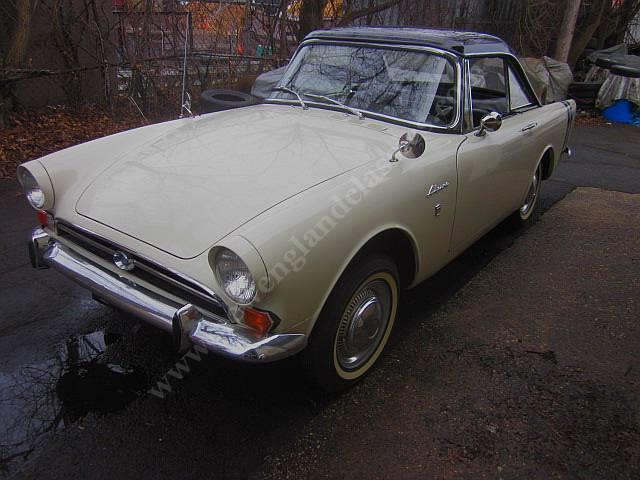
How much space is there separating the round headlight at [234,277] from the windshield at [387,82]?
1.73 meters

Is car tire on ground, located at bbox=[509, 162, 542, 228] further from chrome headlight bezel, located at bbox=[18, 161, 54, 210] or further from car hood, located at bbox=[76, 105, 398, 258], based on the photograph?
chrome headlight bezel, located at bbox=[18, 161, 54, 210]

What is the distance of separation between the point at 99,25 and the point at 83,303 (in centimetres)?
602

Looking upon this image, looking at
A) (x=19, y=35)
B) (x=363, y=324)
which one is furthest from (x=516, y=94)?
(x=19, y=35)

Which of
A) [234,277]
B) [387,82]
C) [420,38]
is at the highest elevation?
[420,38]

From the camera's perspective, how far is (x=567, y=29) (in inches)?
444

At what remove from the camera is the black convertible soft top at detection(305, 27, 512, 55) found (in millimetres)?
3428

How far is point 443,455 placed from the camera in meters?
2.32

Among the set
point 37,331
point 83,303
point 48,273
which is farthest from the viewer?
point 48,273

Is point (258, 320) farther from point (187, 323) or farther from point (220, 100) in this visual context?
point (220, 100)

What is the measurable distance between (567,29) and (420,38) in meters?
9.64

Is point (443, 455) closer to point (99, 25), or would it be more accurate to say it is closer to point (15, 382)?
point (15, 382)

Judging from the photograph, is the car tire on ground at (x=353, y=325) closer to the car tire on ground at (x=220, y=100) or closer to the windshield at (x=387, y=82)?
the windshield at (x=387, y=82)

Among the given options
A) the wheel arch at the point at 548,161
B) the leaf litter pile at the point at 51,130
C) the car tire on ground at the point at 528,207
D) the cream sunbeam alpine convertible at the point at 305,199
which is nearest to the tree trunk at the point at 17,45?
the leaf litter pile at the point at 51,130

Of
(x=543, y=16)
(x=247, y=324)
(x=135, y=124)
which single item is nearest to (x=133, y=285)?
(x=247, y=324)
